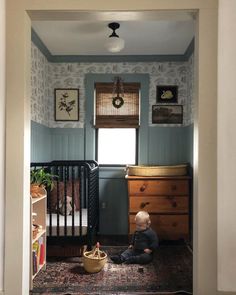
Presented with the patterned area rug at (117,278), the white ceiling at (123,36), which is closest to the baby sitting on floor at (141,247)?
the patterned area rug at (117,278)

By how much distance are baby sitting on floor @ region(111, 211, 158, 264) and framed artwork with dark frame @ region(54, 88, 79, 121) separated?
1.78 metres

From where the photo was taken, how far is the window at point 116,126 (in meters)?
4.39

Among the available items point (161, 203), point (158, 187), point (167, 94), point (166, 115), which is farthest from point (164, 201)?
point (167, 94)

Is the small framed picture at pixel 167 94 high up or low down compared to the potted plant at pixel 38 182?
up

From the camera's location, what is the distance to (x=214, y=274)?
199 cm

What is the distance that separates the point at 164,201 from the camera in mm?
3912

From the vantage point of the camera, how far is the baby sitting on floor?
320 centimetres

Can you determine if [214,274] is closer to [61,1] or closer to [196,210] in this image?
[196,210]

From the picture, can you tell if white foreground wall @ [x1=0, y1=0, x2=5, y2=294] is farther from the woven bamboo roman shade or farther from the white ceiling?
the woven bamboo roman shade

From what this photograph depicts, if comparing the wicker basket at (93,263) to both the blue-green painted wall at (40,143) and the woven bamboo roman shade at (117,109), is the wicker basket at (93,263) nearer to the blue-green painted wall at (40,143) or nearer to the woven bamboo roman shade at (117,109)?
the blue-green painted wall at (40,143)

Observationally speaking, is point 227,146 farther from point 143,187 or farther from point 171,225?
point 171,225

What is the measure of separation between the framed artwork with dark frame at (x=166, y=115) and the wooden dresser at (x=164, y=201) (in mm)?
869

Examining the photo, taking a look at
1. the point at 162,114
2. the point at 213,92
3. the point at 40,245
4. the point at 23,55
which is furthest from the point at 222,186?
the point at 162,114

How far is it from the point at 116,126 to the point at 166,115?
698 millimetres
